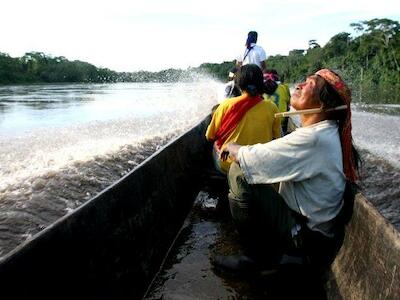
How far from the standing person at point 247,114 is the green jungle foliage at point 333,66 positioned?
2042cm

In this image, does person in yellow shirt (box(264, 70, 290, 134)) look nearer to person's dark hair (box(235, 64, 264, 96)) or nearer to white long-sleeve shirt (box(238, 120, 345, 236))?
person's dark hair (box(235, 64, 264, 96))

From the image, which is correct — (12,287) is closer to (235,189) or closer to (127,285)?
(127,285)

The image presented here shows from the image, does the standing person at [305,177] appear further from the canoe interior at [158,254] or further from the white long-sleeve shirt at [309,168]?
the canoe interior at [158,254]

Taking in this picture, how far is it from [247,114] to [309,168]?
4.51 feet

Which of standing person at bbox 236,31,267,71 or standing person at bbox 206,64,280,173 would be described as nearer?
standing person at bbox 206,64,280,173

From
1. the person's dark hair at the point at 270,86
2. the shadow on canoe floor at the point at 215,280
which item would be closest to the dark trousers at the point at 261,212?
the shadow on canoe floor at the point at 215,280

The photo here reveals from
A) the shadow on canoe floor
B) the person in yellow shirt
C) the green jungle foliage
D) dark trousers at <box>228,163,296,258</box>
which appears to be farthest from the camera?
the green jungle foliage

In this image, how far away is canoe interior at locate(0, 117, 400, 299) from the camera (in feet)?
6.05

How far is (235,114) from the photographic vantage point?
3697mm

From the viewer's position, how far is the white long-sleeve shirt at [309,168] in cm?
238

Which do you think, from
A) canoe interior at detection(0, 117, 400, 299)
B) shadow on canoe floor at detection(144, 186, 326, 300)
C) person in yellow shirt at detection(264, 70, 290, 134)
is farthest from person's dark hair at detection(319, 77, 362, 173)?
person in yellow shirt at detection(264, 70, 290, 134)

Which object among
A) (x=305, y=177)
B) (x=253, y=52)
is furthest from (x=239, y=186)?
(x=253, y=52)

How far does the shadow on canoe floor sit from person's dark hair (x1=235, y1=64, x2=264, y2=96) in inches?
50.3

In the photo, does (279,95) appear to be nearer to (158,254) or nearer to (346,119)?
(158,254)
